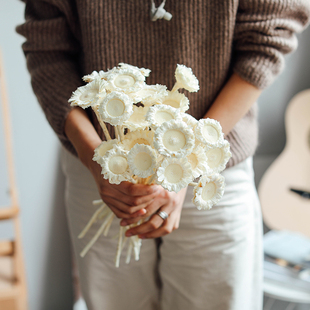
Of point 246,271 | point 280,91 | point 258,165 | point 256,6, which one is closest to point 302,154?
point 258,165

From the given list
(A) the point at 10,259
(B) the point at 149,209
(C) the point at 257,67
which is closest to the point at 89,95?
(B) the point at 149,209

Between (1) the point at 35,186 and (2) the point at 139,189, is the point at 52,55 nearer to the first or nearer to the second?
(2) the point at 139,189

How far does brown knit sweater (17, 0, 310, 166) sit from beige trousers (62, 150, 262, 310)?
97 millimetres

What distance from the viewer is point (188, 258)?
28.6 inches

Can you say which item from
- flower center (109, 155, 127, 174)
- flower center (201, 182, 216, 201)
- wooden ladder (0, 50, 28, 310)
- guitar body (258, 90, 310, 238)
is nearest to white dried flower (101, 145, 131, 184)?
flower center (109, 155, 127, 174)

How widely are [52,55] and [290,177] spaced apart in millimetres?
1045

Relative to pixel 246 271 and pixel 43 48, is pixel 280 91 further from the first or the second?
pixel 43 48

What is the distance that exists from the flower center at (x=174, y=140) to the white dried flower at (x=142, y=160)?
0.08 feet

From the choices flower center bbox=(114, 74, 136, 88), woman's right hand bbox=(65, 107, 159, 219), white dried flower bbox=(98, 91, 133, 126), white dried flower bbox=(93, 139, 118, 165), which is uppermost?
flower center bbox=(114, 74, 136, 88)

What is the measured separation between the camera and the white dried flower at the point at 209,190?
410mm

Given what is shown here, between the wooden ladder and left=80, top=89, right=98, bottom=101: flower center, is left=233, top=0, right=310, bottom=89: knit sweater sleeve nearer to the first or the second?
left=80, top=89, right=98, bottom=101: flower center

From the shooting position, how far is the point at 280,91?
1.56m

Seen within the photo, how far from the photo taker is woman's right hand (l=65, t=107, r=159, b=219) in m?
0.50

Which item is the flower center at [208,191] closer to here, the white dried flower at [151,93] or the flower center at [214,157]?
the flower center at [214,157]
